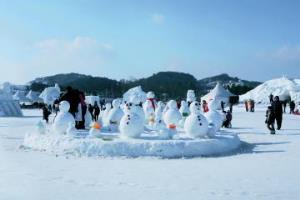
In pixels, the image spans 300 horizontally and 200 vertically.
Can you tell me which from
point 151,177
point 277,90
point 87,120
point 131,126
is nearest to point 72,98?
point 87,120

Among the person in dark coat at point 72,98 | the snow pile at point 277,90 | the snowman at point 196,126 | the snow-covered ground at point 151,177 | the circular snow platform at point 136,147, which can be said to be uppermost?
the snow pile at point 277,90

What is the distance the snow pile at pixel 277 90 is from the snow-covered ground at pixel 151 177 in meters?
52.7

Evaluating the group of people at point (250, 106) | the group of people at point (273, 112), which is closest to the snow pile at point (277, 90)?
the group of people at point (250, 106)

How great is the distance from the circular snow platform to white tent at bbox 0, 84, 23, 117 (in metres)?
26.6

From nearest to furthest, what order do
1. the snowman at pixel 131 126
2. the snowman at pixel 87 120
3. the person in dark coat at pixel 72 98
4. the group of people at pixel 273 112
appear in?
the snowman at pixel 131 126 → the person in dark coat at pixel 72 98 → the snowman at pixel 87 120 → the group of people at pixel 273 112

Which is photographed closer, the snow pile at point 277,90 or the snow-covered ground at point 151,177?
the snow-covered ground at point 151,177

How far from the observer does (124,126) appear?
13328 millimetres

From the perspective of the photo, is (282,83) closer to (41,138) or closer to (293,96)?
(293,96)

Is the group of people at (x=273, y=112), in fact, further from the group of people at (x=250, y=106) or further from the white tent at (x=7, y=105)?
the white tent at (x=7, y=105)

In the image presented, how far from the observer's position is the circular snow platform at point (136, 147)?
39.6ft

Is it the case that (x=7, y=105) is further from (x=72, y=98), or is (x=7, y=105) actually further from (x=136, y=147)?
(x=136, y=147)

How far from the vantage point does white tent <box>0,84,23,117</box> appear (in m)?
38.6

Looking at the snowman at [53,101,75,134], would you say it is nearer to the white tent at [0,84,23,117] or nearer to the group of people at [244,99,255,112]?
the white tent at [0,84,23,117]

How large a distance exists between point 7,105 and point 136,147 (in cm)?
2951
